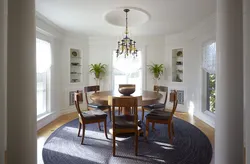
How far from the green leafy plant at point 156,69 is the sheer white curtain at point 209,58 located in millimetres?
1469

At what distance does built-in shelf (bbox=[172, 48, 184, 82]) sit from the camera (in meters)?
5.45

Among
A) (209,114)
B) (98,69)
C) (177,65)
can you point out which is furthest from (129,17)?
(209,114)

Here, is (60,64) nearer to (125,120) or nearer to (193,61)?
(125,120)

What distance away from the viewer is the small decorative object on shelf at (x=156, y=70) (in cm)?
542

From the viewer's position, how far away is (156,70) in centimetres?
541

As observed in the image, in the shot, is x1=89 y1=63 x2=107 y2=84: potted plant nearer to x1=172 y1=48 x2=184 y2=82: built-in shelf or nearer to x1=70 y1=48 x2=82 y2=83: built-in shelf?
x1=70 y1=48 x2=82 y2=83: built-in shelf

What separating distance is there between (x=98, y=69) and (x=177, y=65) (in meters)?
2.67

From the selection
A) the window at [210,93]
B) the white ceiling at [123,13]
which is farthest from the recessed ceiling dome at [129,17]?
the window at [210,93]

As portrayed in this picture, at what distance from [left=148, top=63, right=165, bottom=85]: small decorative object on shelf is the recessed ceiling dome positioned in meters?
1.77

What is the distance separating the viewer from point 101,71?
18.5 ft

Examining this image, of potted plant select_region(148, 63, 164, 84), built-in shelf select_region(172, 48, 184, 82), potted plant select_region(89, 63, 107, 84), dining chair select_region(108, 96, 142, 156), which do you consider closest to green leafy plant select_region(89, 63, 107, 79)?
potted plant select_region(89, 63, 107, 84)
